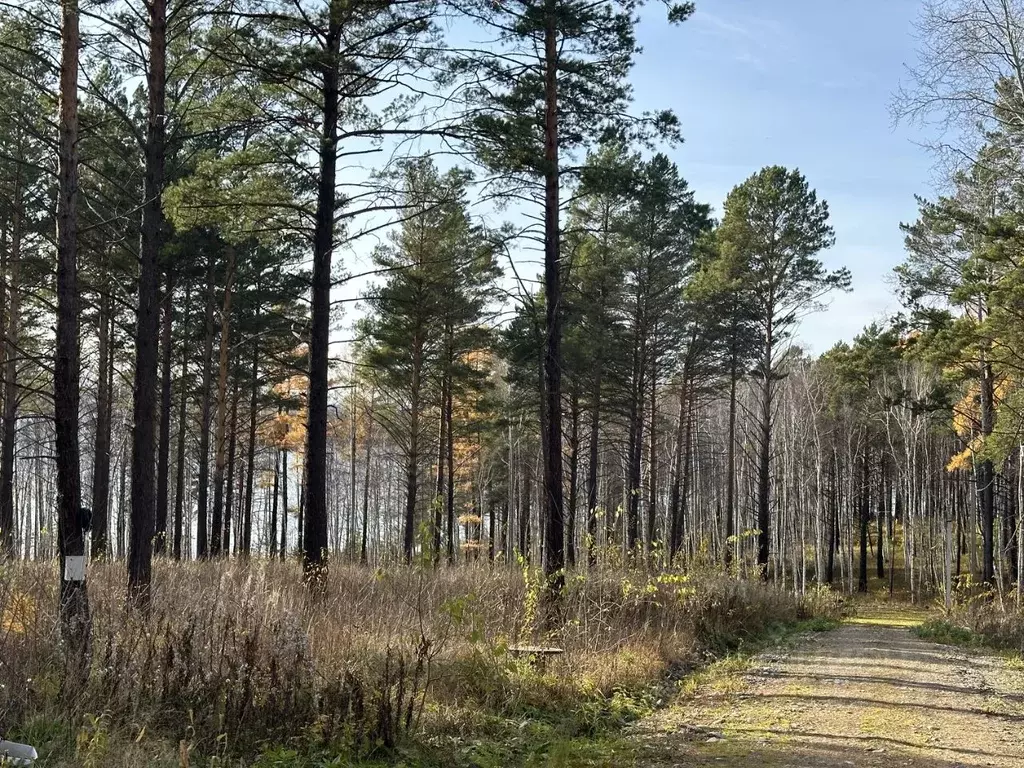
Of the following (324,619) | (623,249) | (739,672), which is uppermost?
(623,249)

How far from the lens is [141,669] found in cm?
534

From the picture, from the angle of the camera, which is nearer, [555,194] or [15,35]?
[15,35]

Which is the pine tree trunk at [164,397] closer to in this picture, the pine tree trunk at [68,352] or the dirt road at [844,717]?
the pine tree trunk at [68,352]

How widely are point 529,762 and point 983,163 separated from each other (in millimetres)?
10820

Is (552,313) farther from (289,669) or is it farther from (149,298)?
(289,669)

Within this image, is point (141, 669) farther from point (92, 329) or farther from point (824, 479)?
point (824, 479)

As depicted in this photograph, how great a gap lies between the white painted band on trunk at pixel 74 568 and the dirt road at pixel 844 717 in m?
4.61

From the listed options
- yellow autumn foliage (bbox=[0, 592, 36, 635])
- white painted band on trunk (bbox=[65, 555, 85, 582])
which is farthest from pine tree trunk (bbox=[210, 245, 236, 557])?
white painted band on trunk (bbox=[65, 555, 85, 582])

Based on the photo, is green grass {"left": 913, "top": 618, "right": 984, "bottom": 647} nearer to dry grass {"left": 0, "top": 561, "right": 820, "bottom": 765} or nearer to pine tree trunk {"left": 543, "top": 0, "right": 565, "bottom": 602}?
dry grass {"left": 0, "top": 561, "right": 820, "bottom": 765}

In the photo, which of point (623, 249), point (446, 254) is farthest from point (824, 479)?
point (446, 254)

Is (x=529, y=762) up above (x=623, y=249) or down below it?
below

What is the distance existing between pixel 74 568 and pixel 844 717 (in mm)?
6672

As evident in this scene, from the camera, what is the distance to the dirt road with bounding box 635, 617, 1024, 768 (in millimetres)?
5969

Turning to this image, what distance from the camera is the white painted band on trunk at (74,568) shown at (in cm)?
650
